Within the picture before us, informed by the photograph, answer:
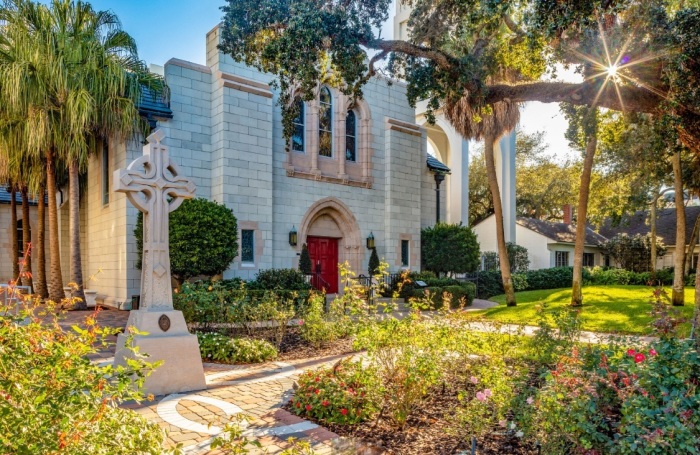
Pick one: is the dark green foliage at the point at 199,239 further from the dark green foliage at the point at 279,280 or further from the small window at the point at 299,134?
the small window at the point at 299,134

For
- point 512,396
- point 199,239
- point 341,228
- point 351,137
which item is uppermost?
point 351,137

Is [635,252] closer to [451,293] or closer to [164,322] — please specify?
[451,293]

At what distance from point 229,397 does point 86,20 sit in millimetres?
12909

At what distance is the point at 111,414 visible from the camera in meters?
2.85

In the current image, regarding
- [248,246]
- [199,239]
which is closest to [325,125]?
[248,246]

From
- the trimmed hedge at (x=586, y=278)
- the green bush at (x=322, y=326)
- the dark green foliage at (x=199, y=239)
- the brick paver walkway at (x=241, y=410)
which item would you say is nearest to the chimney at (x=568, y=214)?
the trimmed hedge at (x=586, y=278)

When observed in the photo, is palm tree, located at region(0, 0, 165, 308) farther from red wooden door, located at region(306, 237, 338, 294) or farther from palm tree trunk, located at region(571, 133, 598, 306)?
palm tree trunk, located at region(571, 133, 598, 306)

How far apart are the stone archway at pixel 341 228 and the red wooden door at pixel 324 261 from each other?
27 cm

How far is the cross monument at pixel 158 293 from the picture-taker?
19.7 ft

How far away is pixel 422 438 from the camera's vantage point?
14.3ft

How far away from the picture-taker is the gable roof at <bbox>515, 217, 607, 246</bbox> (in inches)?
1243

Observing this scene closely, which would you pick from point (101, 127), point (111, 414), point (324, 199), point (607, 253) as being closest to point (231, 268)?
A: point (324, 199)

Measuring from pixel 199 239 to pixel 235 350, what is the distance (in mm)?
6167

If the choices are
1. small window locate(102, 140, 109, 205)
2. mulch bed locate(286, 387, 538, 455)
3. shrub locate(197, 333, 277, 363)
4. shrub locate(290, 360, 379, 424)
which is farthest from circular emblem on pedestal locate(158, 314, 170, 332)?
small window locate(102, 140, 109, 205)
